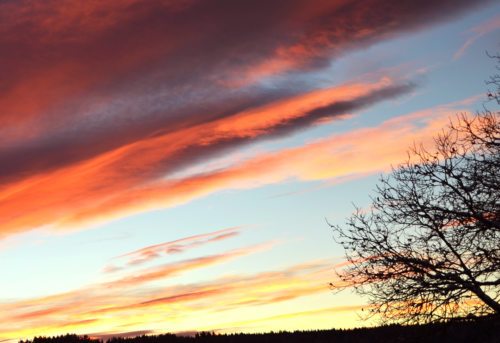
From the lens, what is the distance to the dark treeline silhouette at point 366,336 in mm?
17281

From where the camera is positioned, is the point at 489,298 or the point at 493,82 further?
the point at 493,82

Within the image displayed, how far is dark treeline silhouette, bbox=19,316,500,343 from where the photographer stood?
17.3m

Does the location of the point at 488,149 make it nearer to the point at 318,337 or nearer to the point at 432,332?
the point at 432,332

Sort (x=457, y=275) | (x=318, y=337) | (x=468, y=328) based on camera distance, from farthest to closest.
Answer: (x=318, y=337), (x=468, y=328), (x=457, y=275)

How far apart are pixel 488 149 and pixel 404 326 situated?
216 inches

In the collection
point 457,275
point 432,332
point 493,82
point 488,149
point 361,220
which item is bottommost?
point 432,332

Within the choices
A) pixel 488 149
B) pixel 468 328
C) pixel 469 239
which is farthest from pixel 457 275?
pixel 488 149

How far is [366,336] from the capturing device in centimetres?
2761

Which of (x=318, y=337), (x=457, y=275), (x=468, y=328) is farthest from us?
(x=318, y=337)

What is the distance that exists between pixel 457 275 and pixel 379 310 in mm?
2300

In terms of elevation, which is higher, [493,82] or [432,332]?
[493,82]

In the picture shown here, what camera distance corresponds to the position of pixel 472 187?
669 inches

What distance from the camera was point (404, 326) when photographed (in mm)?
19156

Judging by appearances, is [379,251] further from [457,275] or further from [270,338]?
[270,338]
